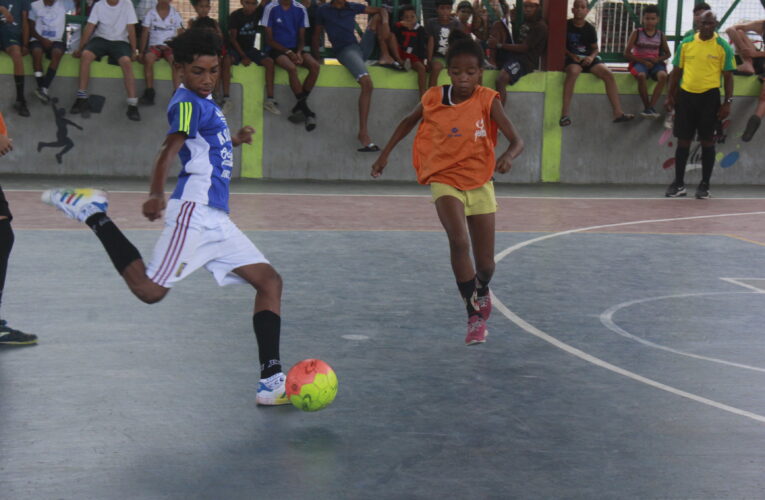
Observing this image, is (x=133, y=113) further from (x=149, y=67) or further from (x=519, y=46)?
(x=519, y=46)

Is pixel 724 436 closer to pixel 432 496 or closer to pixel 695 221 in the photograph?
pixel 432 496

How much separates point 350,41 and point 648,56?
16.0 ft

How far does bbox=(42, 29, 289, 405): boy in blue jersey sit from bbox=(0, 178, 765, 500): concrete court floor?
1.29 ft

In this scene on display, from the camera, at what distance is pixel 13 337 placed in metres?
5.83

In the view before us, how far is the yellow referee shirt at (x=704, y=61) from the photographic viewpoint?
45.8ft

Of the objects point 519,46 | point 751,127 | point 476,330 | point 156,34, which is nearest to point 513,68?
point 519,46

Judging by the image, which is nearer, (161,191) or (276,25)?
(161,191)

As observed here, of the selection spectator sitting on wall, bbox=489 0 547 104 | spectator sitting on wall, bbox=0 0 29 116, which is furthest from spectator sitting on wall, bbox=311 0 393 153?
spectator sitting on wall, bbox=0 0 29 116

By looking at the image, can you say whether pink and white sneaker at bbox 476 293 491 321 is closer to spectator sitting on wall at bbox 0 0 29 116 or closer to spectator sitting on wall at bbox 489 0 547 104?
spectator sitting on wall at bbox 489 0 547 104

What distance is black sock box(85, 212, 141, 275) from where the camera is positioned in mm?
4953

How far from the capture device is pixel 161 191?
470cm

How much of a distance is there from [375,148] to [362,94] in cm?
84

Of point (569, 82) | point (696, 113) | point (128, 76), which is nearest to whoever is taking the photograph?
point (696, 113)

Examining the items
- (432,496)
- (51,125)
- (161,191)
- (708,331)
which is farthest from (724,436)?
(51,125)
